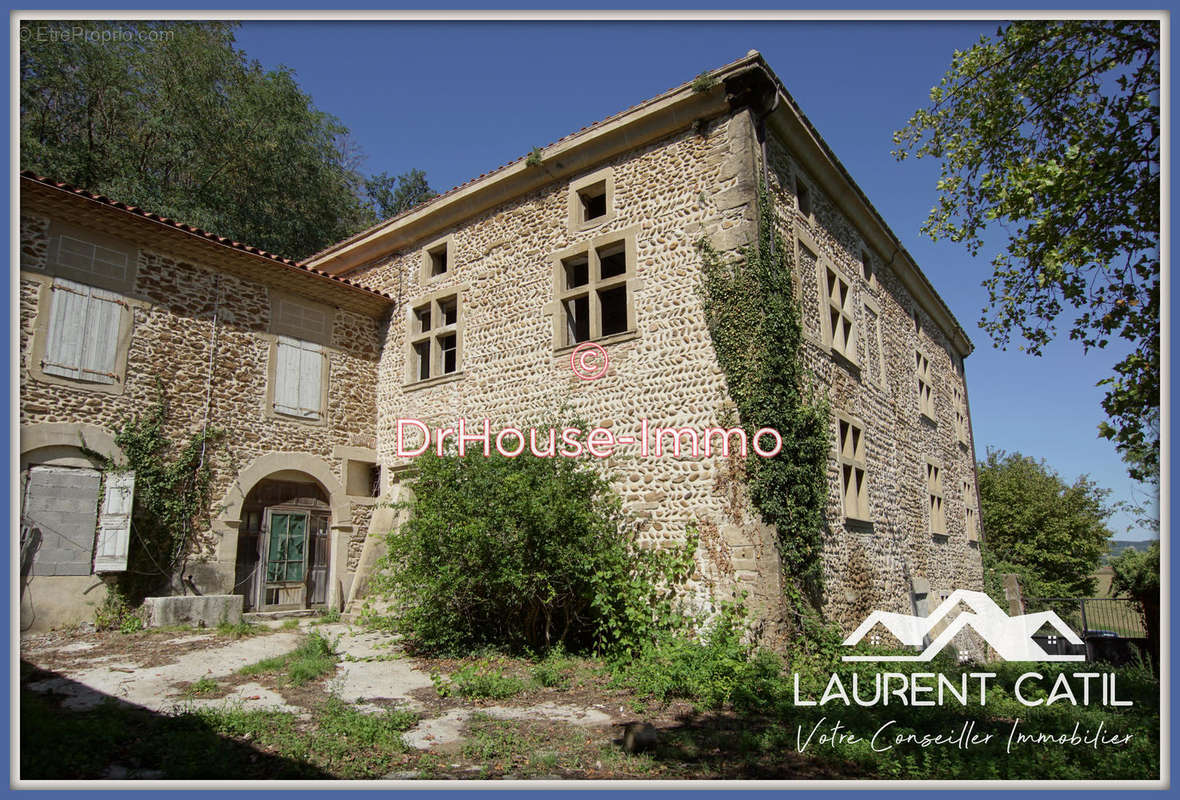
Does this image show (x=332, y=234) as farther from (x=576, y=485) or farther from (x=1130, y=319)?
(x=1130, y=319)

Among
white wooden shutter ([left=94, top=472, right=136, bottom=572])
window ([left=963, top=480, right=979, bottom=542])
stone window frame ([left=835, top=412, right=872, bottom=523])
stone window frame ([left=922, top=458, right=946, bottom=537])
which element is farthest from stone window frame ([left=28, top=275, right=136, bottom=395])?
window ([left=963, top=480, right=979, bottom=542])

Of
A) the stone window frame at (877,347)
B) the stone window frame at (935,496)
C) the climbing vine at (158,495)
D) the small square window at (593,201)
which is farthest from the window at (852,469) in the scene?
the climbing vine at (158,495)

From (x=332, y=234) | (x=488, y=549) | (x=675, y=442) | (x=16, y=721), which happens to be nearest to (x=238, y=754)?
(x=16, y=721)

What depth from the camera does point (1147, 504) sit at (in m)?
5.48

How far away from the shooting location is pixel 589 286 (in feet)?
31.8

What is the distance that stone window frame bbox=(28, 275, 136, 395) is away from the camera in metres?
8.45

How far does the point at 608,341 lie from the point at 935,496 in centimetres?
893

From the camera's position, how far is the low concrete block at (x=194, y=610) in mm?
8672

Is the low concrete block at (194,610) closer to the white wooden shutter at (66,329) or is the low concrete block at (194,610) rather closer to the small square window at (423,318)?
the white wooden shutter at (66,329)

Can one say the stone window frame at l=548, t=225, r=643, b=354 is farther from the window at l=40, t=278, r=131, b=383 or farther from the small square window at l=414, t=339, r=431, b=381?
the window at l=40, t=278, r=131, b=383

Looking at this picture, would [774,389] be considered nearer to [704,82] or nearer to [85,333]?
[704,82]

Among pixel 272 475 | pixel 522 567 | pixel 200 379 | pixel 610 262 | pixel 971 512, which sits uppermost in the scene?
pixel 610 262

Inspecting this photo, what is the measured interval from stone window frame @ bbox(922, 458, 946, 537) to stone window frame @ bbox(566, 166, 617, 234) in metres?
8.59

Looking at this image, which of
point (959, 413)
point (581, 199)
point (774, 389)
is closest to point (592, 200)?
point (581, 199)
